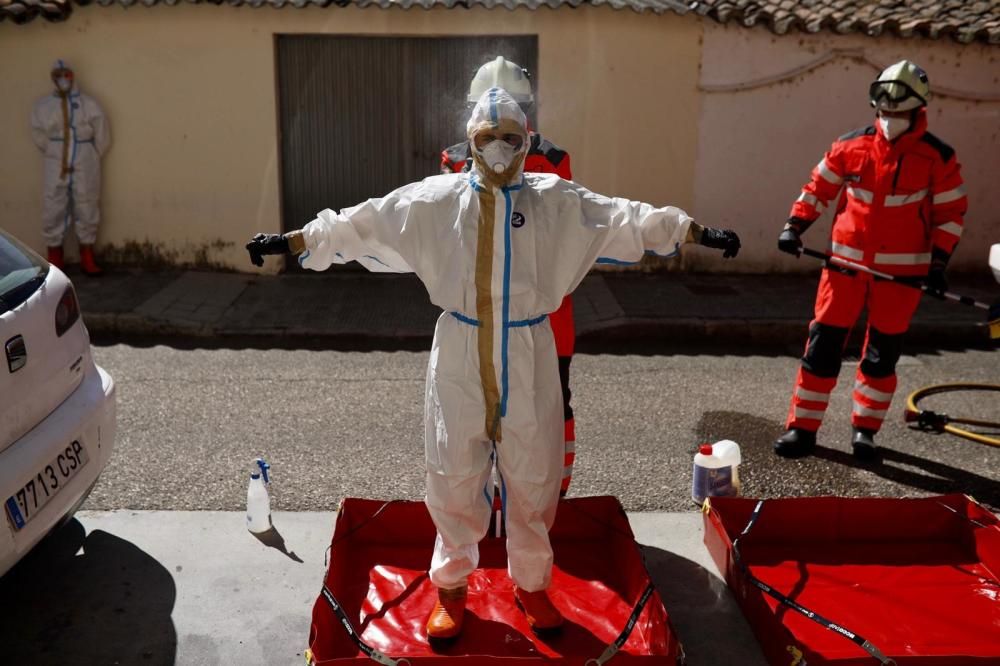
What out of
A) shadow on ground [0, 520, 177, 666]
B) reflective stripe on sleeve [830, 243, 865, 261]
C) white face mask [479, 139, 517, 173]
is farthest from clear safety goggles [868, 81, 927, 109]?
shadow on ground [0, 520, 177, 666]

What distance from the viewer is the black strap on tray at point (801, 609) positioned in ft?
11.7

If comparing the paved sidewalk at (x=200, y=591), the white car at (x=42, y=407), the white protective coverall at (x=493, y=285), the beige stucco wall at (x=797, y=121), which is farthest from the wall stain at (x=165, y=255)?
the white protective coverall at (x=493, y=285)

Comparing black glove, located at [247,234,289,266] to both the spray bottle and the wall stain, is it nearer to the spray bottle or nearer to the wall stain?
the spray bottle

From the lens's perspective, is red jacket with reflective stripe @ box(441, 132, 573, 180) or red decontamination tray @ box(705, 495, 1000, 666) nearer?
red decontamination tray @ box(705, 495, 1000, 666)

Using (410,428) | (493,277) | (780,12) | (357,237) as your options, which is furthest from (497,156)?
(780,12)

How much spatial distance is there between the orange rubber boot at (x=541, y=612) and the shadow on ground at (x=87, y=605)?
1.36 meters

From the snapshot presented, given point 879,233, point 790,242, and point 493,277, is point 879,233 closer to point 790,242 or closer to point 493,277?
point 790,242

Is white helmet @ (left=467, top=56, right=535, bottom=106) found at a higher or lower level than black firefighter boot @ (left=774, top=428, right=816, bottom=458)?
higher

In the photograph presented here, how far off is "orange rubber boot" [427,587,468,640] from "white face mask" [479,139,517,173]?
5.24 feet

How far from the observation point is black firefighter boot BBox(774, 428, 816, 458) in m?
5.82

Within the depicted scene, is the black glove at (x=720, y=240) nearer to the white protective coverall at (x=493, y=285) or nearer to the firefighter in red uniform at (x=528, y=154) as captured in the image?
the white protective coverall at (x=493, y=285)

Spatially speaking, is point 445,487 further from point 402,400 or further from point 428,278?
point 402,400

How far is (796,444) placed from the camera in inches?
229

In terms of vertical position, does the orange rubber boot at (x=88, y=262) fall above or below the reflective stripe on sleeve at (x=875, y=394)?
below
